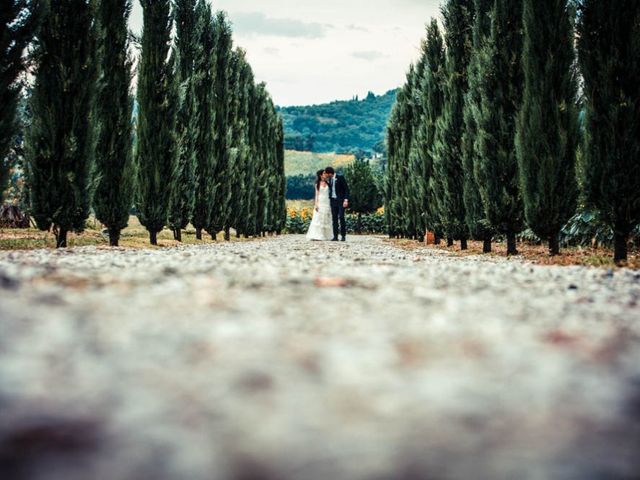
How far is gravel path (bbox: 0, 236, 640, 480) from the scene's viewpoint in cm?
159

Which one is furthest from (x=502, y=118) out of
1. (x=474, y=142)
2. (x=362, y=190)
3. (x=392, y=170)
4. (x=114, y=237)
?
(x=362, y=190)

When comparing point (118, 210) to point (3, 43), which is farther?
point (118, 210)

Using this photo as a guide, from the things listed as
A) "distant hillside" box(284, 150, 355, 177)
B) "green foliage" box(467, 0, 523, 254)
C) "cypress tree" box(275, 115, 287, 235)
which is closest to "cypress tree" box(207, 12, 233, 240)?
"green foliage" box(467, 0, 523, 254)

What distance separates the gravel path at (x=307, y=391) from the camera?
62.7 inches

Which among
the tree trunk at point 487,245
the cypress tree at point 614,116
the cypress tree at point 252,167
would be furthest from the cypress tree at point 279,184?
the cypress tree at point 614,116

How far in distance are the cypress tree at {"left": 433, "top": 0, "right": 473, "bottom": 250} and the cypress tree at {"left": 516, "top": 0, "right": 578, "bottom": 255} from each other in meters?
4.39

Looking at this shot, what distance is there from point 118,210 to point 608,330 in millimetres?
11934

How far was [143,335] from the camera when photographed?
100.0 inches

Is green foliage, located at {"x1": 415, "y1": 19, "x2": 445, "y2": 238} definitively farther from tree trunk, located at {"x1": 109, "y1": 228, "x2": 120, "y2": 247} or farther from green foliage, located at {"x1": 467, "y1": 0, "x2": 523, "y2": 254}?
tree trunk, located at {"x1": 109, "y1": 228, "x2": 120, "y2": 247}

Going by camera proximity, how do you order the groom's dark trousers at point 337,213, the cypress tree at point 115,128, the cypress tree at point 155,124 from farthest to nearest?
the groom's dark trousers at point 337,213 → the cypress tree at point 155,124 → the cypress tree at point 115,128

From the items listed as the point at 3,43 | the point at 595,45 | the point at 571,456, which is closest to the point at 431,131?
the point at 595,45

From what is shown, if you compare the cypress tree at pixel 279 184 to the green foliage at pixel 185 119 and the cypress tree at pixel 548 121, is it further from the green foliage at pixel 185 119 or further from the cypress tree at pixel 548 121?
the cypress tree at pixel 548 121

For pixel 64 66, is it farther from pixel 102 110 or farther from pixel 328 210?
pixel 328 210

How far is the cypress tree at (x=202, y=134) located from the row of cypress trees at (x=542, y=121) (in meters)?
8.01
